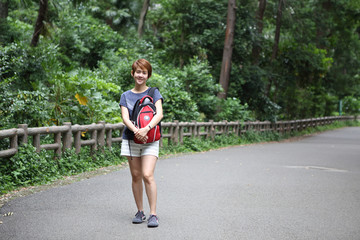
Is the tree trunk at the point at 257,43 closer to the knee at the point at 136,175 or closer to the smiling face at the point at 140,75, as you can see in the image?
the smiling face at the point at 140,75

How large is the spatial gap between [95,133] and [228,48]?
1376 cm

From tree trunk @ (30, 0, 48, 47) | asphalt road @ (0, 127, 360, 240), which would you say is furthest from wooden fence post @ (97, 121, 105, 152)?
tree trunk @ (30, 0, 48, 47)

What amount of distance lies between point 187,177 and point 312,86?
2613 centimetres

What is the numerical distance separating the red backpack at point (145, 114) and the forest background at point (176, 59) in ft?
15.3

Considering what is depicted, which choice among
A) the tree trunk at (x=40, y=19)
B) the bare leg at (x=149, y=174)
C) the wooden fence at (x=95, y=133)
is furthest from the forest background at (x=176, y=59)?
the bare leg at (x=149, y=174)

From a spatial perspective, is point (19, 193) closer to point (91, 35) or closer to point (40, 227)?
point (40, 227)

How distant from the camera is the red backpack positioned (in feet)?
19.0

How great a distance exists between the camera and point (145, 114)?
582 centimetres

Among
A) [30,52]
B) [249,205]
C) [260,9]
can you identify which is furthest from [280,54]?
[249,205]

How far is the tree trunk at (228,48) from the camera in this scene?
24.2 metres

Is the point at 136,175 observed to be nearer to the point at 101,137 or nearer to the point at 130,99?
the point at 130,99

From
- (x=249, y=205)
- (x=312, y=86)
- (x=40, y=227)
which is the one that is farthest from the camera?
(x=312, y=86)

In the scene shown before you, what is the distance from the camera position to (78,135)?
1118 cm

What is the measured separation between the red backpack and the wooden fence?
350 centimetres
